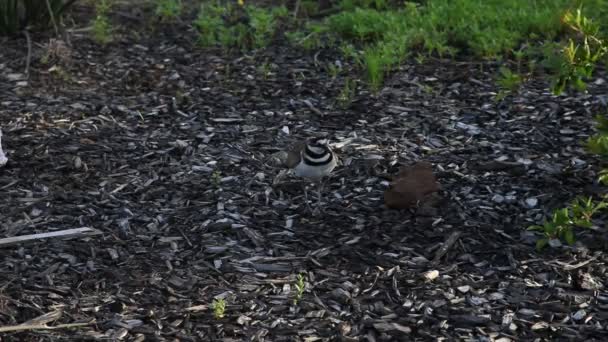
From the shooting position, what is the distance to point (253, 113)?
197 inches

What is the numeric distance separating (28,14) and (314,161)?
2726 millimetres

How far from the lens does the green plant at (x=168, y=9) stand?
243 inches

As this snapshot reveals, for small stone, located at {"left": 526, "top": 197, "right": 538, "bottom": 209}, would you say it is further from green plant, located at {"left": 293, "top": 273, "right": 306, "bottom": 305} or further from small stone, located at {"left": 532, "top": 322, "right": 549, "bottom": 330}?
green plant, located at {"left": 293, "top": 273, "right": 306, "bottom": 305}

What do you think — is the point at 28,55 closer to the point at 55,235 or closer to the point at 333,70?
the point at 333,70

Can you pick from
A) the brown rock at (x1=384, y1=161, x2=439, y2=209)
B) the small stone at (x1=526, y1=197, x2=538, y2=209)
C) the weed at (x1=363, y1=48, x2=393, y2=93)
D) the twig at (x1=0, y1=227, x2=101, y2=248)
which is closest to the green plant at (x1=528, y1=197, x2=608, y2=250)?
the small stone at (x1=526, y1=197, x2=538, y2=209)

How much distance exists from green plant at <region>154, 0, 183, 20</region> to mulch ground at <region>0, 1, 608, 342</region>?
1.63 ft

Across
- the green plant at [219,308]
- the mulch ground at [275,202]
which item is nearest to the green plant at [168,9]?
the mulch ground at [275,202]

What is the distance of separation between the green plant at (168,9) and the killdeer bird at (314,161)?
7.71ft

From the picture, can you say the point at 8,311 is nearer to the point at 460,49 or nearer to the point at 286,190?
the point at 286,190

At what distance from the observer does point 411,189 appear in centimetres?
395

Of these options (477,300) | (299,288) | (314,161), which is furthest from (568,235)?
(314,161)

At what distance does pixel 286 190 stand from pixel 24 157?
1.32 meters

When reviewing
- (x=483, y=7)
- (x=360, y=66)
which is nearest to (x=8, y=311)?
(x=360, y=66)

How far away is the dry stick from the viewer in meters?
3.69
